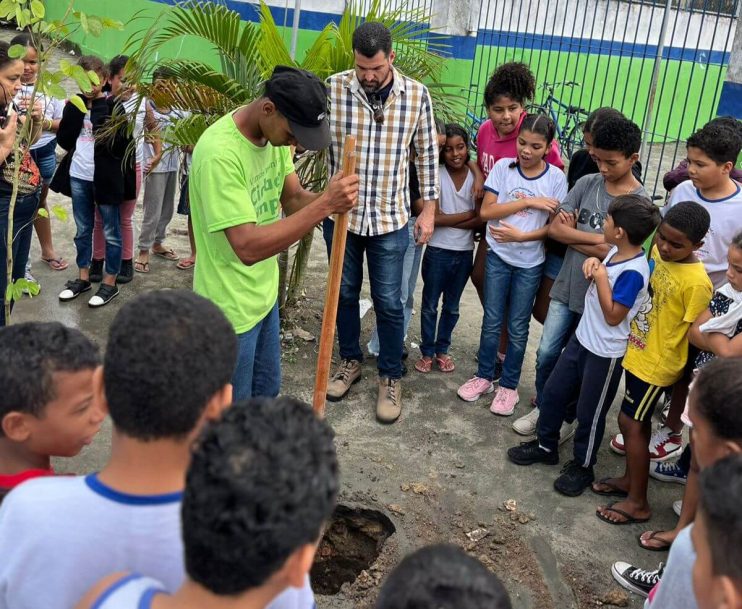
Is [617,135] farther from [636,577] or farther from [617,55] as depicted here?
[617,55]

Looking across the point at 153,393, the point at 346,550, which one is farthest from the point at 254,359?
the point at 153,393

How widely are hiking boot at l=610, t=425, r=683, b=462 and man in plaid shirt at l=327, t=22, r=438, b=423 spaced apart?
49.3 inches

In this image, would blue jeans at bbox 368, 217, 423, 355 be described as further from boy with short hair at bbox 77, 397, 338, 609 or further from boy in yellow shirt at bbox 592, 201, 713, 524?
boy with short hair at bbox 77, 397, 338, 609

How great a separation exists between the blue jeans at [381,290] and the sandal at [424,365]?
0.43m

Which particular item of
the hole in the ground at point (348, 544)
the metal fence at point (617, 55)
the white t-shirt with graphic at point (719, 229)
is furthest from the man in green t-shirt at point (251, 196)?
the metal fence at point (617, 55)

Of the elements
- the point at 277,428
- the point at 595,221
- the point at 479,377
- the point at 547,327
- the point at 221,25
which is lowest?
the point at 479,377

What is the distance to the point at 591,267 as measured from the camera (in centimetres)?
361

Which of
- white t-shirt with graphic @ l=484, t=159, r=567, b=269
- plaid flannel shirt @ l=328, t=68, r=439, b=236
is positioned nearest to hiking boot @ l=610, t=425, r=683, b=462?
white t-shirt with graphic @ l=484, t=159, r=567, b=269

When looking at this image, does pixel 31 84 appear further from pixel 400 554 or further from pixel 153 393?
pixel 153 393

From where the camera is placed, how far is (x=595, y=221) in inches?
156

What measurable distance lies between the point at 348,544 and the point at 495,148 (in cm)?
248

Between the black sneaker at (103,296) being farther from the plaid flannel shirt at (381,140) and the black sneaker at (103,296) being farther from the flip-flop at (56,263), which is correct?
the plaid flannel shirt at (381,140)

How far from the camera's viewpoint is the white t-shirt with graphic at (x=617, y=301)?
3482 millimetres

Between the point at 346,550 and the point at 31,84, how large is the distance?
3973mm
